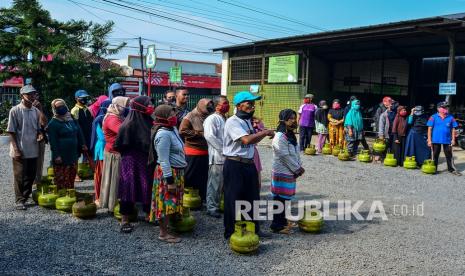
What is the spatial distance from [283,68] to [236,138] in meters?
13.4

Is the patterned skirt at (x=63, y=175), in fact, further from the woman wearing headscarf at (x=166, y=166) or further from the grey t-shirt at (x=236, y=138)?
the grey t-shirt at (x=236, y=138)

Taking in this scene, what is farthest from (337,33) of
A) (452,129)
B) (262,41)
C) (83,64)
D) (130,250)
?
(130,250)

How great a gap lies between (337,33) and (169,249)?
1131 centimetres

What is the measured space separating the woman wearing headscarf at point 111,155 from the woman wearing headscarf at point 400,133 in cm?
802

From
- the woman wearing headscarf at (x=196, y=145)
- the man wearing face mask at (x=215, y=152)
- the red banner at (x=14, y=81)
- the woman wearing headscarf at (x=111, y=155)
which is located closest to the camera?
the woman wearing headscarf at (x=111, y=155)

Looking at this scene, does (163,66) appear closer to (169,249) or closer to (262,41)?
(262,41)

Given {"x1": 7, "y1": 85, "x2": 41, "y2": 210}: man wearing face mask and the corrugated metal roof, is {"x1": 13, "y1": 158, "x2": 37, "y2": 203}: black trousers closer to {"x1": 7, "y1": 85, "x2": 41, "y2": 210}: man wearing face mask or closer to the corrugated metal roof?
{"x1": 7, "y1": 85, "x2": 41, "y2": 210}: man wearing face mask

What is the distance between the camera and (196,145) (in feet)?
20.6

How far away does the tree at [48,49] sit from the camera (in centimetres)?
1235

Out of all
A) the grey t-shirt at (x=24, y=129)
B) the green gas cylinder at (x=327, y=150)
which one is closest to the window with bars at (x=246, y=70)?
the green gas cylinder at (x=327, y=150)

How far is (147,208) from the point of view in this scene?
5559mm

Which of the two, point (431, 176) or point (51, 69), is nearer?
point (431, 176)

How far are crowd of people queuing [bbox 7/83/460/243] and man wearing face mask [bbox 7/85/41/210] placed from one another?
0.01 metres

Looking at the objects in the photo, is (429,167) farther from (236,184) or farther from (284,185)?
(236,184)
